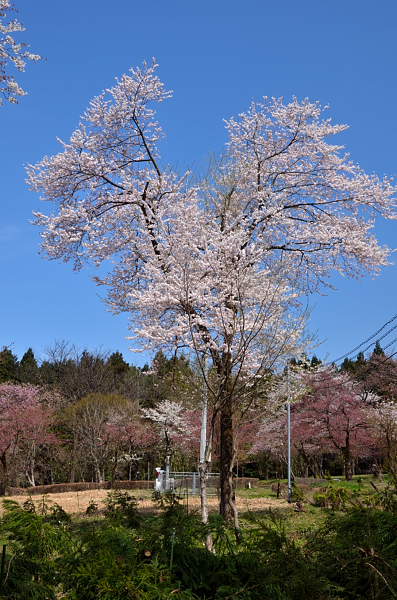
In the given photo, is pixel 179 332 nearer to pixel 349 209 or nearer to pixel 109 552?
pixel 349 209

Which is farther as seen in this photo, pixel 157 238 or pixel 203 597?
pixel 157 238

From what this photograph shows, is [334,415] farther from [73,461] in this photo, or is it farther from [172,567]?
[172,567]

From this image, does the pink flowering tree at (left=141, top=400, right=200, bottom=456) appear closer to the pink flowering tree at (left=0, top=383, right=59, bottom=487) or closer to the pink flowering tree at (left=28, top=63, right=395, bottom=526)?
the pink flowering tree at (left=0, top=383, right=59, bottom=487)

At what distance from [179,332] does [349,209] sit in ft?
19.2

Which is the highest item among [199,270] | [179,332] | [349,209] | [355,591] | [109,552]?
[349,209]

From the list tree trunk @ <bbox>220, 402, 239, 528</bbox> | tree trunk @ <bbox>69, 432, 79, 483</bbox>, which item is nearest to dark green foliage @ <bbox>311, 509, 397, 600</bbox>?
tree trunk @ <bbox>220, 402, 239, 528</bbox>

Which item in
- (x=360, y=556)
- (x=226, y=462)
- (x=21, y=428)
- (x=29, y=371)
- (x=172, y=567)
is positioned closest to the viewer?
(x=172, y=567)

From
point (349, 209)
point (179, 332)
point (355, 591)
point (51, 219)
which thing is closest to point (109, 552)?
point (355, 591)

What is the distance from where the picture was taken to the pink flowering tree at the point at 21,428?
22406mm

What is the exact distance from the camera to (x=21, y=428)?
23.1 metres

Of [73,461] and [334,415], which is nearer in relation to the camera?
[334,415]

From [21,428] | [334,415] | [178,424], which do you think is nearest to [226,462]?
[334,415]

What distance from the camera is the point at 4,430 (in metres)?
22.3

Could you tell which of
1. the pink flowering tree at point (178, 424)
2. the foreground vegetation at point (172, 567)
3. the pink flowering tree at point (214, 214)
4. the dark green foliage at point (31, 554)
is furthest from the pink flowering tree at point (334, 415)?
the dark green foliage at point (31, 554)
